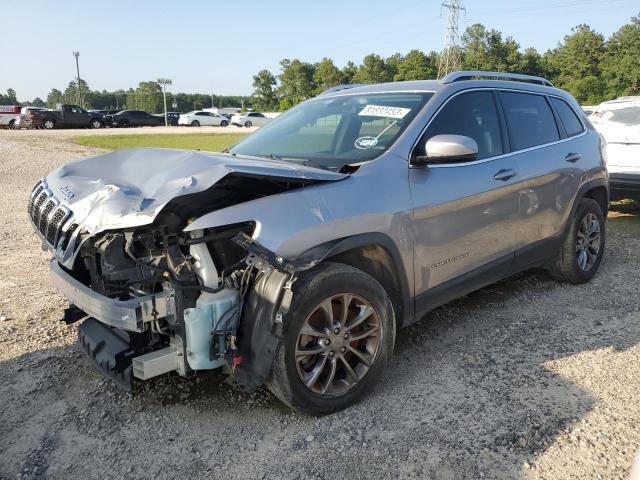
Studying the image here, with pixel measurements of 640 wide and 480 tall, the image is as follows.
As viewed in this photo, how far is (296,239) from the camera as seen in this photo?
9.21 ft

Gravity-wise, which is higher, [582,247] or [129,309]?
[129,309]

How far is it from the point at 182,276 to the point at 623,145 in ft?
25.1

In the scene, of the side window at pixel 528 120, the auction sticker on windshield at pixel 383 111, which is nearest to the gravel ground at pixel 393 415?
the side window at pixel 528 120

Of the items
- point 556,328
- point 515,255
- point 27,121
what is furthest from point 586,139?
point 27,121

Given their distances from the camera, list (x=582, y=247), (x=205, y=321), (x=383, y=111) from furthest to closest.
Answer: (x=582, y=247), (x=383, y=111), (x=205, y=321)

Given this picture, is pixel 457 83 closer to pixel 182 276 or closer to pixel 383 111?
pixel 383 111

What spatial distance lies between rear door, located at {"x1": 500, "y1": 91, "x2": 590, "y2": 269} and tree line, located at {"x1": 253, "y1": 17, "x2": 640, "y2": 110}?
4381cm

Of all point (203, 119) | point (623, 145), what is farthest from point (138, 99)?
point (623, 145)

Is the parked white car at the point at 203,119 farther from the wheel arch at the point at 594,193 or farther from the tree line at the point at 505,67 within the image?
the wheel arch at the point at 594,193

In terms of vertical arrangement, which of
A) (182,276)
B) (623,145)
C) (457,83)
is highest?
(457,83)

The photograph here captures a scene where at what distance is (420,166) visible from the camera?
11.4 ft

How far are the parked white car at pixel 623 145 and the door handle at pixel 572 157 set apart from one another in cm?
309

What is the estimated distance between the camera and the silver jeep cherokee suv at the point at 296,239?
2.78 meters

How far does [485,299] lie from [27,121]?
118ft
